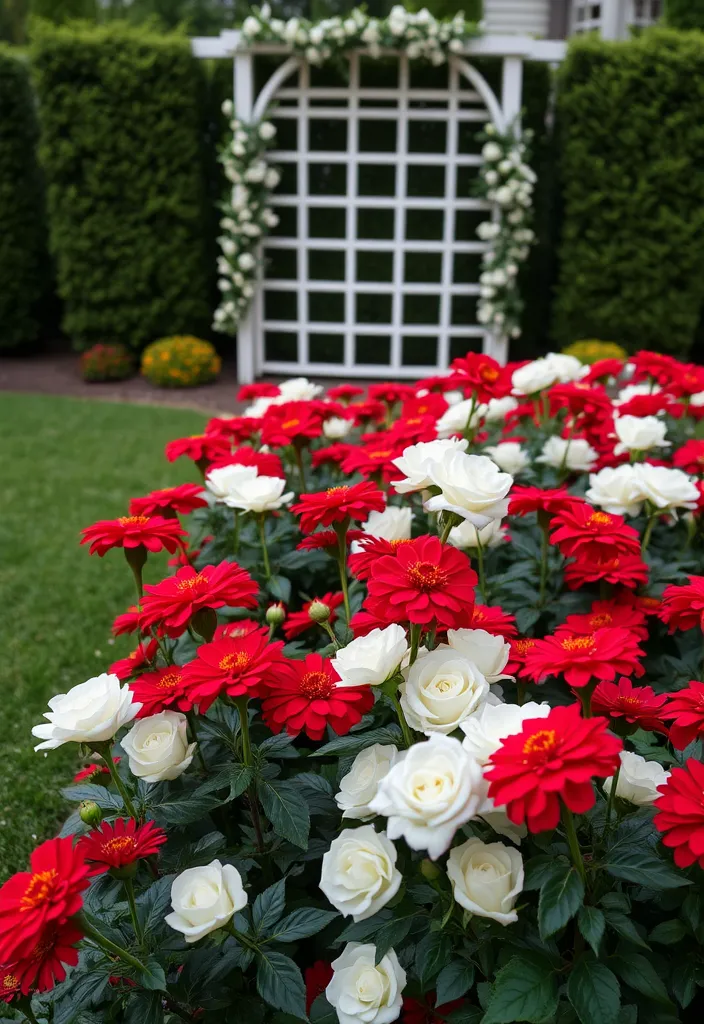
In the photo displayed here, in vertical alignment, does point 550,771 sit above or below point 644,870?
above

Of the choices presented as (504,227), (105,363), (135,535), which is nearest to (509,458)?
(135,535)

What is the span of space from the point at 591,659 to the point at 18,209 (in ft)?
23.1

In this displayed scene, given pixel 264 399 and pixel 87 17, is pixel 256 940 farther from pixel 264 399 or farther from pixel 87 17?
pixel 87 17

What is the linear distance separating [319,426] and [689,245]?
495 centimetres

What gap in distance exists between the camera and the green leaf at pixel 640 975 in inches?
32.7

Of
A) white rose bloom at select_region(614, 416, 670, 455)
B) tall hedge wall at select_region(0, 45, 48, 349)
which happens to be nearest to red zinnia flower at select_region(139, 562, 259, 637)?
white rose bloom at select_region(614, 416, 670, 455)

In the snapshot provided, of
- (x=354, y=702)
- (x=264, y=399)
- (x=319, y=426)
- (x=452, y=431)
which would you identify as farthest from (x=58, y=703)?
(x=264, y=399)

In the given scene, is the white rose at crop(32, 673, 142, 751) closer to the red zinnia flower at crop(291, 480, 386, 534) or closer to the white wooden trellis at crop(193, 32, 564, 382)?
the red zinnia flower at crop(291, 480, 386, 534)

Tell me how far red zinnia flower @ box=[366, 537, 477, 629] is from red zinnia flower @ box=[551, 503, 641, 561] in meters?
0.32

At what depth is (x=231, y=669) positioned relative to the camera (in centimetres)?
94

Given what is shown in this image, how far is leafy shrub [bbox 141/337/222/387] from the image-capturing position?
6234 mm

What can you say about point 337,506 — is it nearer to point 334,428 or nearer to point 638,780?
point 638,780

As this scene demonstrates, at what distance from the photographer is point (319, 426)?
6.04ft

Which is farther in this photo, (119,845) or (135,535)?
(135,535)
